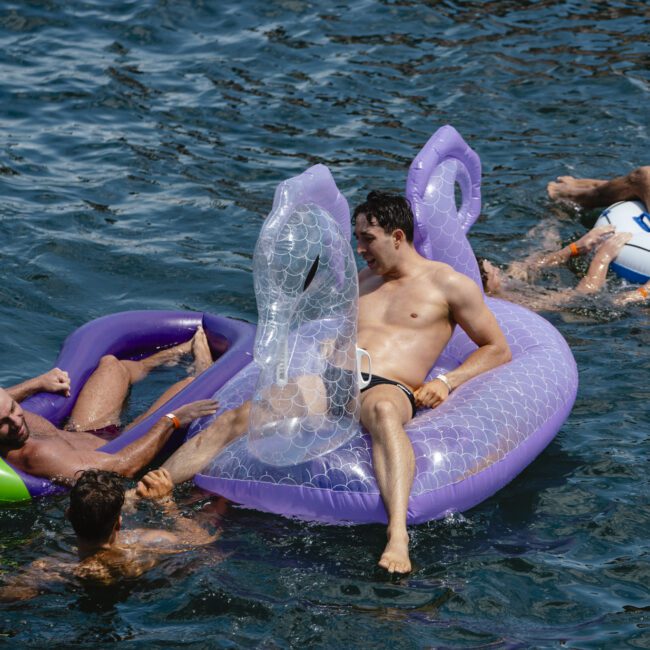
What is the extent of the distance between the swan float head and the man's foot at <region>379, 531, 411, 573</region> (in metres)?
0.64

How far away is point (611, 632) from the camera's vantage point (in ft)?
15.8

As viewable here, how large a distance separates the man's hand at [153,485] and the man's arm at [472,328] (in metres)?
1.44

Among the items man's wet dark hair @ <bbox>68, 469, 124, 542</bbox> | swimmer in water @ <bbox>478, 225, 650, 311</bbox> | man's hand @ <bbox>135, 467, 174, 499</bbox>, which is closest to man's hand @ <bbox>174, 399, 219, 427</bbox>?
man's hand @ <bbox>135, 467, 174, 499</bbox>

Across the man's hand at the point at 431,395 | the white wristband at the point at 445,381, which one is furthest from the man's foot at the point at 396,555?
the white wristband at the point at 445,381

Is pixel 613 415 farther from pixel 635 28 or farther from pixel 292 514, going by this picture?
pixel 635 28

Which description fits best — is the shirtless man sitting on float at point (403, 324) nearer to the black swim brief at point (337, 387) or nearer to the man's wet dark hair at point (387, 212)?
the man's wet dark hair at point (387, 212)

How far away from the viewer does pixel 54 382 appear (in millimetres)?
6648

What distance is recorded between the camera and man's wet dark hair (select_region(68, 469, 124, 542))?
493 centimetres

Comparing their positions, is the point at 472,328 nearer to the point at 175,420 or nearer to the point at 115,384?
the point at 175,420

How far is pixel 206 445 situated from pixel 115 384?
1.14 metres

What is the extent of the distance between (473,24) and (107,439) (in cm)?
835

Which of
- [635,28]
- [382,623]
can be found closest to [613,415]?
[382,623]

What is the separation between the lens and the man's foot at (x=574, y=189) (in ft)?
30.9

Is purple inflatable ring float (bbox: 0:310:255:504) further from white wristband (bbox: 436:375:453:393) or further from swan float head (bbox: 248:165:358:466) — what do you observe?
white wristband (bbox: 436:375:453:393)
